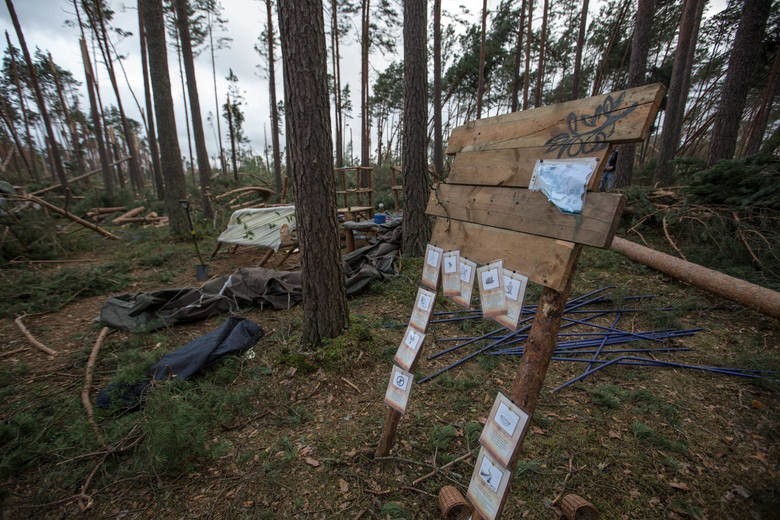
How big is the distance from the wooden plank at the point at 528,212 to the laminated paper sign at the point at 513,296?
19 centimetres

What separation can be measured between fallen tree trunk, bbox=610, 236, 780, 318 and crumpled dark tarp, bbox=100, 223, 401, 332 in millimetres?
2945

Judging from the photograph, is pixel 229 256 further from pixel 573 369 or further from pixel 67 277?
pixel 573 369

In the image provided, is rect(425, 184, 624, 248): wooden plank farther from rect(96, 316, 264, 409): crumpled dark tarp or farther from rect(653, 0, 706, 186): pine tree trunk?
rect(653, 0, 706, 186): pine tree trunk

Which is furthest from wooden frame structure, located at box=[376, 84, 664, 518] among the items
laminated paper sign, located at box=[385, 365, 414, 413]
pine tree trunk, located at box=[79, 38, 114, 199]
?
pine tree trunk, located at box=[79, 38, 114, 199]

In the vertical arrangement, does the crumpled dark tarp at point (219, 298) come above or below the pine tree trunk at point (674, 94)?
below

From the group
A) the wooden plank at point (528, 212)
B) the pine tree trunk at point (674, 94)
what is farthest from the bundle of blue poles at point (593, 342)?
the pine tree trunk at point (674, 94)

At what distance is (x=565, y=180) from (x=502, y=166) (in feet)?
1.06

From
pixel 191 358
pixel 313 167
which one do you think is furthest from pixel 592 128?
pixel 191 358

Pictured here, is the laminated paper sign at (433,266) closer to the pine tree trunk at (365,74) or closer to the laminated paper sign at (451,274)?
the laminated paper sign at (451,274)

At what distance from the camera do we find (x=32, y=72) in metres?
10.5

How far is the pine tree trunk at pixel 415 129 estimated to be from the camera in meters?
4.34

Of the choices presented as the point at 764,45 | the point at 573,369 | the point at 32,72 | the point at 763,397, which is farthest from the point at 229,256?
the point at 764,45

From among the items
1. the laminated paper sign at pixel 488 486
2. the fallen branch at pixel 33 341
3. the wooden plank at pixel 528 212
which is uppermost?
the wooden plank at pixel 528 212

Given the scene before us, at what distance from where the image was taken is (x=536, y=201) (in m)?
1.21
